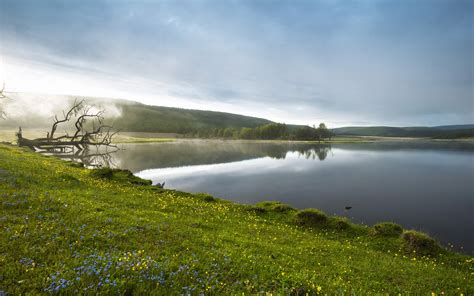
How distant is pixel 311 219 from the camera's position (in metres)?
17.6

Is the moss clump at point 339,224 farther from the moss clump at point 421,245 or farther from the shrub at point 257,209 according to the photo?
the shrub at point 257,209

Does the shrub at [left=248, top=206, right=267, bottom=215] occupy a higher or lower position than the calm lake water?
higher

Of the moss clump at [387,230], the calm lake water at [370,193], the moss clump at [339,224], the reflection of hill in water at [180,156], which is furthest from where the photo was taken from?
the reflection of hill in water at [180,156]

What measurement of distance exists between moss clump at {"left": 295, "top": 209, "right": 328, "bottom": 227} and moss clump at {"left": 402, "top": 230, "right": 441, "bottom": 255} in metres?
5.35

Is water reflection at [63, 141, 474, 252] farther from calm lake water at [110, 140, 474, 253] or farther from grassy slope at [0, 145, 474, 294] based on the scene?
grassy slope at [0, 145, 474, 294]

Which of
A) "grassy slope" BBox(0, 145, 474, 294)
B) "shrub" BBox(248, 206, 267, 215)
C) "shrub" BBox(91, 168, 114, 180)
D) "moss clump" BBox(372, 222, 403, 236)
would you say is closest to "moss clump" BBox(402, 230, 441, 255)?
"grassy slope" BBox(0, 145, 474, 294)

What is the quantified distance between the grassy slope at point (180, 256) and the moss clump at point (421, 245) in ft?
1.72

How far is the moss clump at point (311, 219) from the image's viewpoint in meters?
17.5

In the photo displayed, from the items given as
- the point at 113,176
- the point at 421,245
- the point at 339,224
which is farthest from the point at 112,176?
the point at 421,245

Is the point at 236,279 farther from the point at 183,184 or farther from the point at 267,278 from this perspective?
the point at 183,184

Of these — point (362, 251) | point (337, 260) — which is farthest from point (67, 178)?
point (362, 251)

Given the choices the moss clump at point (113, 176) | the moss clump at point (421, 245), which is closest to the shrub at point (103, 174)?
the moss clump at point (113, 176)

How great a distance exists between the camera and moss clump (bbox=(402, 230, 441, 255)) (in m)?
13.4

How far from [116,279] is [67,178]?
18.5 meters
